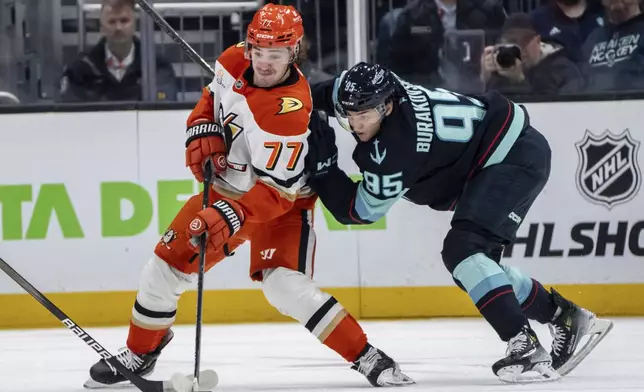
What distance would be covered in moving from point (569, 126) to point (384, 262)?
0.94 meters

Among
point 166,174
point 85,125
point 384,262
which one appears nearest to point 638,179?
point 384,262

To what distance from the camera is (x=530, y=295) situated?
3.44 meters

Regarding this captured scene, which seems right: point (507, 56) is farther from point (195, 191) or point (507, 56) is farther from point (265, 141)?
point (265, 141)

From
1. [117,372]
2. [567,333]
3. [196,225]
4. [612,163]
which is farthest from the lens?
[612,163]

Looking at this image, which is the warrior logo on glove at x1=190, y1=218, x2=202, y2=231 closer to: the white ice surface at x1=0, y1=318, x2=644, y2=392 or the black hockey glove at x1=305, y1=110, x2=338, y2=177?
the black hockey glove at x1=305, y1=110, x2=338, y2=177

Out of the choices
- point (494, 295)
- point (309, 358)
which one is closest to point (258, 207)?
point (494, 295)

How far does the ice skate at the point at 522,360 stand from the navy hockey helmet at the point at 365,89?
0.72 meters

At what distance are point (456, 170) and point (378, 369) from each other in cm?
58

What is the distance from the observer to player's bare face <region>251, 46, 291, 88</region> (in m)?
3.13

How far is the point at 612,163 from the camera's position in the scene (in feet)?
15.9

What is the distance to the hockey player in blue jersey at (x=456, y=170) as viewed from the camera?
3.09m

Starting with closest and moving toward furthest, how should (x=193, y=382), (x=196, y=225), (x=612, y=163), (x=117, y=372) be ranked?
1. (x=193, y=382)
2. (x=196, y=225)
3. (x=117, y=372)
4. (x=612, y=163)

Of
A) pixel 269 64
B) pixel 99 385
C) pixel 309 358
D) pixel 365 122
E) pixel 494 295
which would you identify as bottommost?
pixel 309 358

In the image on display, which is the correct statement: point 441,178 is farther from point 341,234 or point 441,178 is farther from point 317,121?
point 341,234
